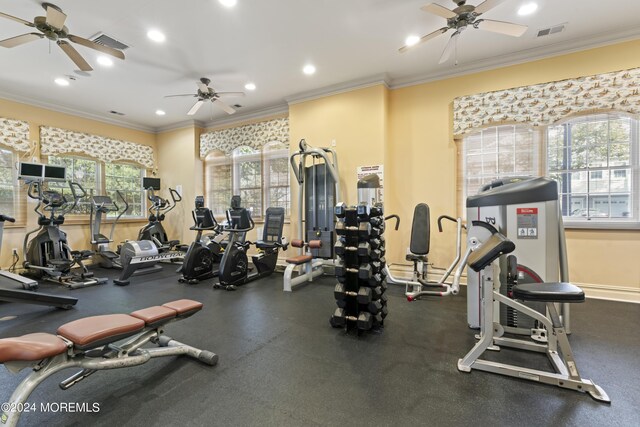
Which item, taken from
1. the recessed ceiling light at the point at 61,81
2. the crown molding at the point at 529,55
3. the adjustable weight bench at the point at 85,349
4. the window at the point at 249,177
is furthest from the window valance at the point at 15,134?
the crown molding at the point at 529,55

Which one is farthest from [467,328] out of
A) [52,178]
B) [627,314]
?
[52,178]

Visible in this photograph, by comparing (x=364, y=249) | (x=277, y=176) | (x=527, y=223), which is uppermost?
(x=277, y=176)

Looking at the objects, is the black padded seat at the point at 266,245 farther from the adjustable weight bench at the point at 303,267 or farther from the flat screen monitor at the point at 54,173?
the flat screen monitor at the point at 54,173

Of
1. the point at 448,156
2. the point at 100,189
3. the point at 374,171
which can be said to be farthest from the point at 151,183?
the point at 448,156

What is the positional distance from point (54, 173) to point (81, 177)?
4.33ft

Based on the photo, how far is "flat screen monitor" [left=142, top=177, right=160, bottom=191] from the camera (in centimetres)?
699

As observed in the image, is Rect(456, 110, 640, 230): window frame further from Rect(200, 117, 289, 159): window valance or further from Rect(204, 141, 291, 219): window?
Rect(204, 141, 291, 219): window

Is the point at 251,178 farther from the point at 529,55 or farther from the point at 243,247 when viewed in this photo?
the point at 529,55

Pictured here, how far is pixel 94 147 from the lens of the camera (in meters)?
6.53

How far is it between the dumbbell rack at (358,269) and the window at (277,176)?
139 inches

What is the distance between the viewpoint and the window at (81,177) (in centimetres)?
611

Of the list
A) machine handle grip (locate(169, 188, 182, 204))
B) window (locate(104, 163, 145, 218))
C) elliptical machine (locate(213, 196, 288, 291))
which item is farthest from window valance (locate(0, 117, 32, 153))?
elliptical machine (locate(213, 196, 288, 291))

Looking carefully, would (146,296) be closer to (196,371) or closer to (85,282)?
(85,282)

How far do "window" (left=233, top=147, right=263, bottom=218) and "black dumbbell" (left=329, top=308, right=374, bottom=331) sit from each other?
13.4 ft
